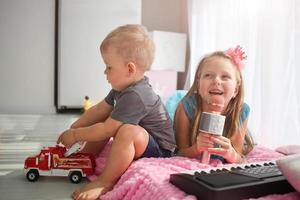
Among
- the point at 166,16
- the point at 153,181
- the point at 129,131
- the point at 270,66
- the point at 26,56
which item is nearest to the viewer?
the point at 153,181

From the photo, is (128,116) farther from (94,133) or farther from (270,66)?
(270,66)

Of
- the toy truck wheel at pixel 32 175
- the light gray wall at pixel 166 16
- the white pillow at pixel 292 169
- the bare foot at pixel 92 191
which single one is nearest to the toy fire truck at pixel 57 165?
the toy truck wheel at pixel 32 175

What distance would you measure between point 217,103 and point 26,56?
2.30 m

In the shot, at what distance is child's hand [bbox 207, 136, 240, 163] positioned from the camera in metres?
0.94

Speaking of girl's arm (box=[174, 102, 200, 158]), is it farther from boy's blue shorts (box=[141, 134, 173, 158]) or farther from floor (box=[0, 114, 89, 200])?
floor (box=[0, 114, 89, 200])

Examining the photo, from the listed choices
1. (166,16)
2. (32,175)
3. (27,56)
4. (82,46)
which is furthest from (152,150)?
(166,16)

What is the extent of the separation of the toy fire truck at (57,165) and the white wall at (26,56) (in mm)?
2101

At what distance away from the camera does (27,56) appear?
301cm

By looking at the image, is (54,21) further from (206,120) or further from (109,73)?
(206,120)

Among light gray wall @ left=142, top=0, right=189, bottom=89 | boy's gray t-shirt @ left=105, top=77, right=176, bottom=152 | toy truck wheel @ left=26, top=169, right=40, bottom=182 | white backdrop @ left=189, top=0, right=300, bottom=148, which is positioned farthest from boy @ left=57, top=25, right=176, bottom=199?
light gray wall @ left=142, top=0, right=189, bottom=89

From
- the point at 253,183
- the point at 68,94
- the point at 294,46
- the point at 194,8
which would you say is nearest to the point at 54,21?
the point at 68,94

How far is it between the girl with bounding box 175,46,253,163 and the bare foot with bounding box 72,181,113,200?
0.28m

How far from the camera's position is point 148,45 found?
3.38 feet

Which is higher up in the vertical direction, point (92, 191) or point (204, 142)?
point (204, 142)
